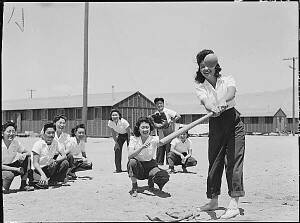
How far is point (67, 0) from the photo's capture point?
2842 mm

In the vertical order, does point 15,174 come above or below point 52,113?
below

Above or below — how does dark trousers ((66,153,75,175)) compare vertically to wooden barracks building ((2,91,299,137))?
below

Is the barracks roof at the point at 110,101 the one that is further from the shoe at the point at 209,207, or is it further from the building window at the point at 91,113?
the shoe at the point at 209,207

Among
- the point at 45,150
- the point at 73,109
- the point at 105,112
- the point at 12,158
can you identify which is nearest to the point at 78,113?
the point at 73,109

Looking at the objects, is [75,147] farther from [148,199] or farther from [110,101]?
[148,199]

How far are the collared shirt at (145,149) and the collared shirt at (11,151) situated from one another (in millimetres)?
965

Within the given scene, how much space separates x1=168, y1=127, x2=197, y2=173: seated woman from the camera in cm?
441

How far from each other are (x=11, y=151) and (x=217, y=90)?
1851 mm

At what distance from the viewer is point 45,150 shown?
12.6ft

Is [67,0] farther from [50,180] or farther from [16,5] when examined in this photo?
[50,180]

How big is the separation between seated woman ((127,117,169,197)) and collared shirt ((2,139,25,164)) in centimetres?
95

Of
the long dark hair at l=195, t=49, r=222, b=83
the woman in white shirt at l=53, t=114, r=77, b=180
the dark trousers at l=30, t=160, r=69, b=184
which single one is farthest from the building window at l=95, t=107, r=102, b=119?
the long dark hair at l=195, t=49, r=222, b=83

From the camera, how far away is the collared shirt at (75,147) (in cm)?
423

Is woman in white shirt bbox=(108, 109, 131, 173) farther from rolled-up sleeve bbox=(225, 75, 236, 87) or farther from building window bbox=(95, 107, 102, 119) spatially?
rolled-up sleeve bbox=(225, 75, 236, 87)
